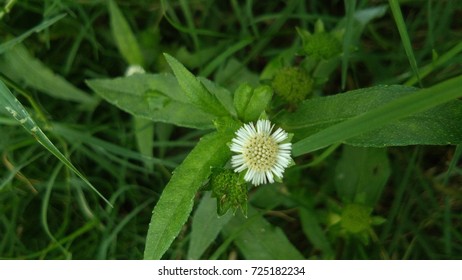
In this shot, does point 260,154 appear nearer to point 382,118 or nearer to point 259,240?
point 382,118

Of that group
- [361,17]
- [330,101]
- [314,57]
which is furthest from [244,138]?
[361,17]

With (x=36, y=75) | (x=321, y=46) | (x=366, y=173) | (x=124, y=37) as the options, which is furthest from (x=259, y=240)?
(x=36, y=75)

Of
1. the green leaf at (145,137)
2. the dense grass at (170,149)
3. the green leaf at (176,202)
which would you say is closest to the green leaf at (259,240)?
the dense grass at (170,149)

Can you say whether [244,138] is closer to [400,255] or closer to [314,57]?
[314,57]

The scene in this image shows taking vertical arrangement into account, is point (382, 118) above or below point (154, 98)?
below

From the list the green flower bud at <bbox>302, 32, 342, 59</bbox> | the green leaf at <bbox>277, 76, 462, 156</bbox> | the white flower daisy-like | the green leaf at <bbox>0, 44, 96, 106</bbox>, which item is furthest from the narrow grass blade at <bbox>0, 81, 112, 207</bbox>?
the green flower bud at <bbox>302, 32, 342, 59</bbox>
